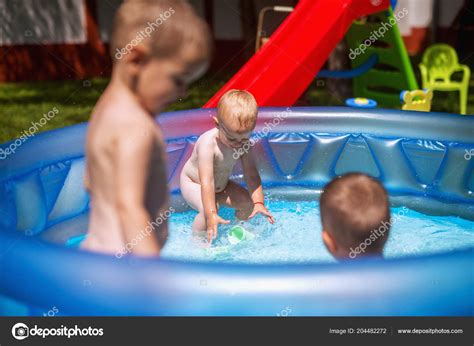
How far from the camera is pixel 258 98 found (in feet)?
13.5

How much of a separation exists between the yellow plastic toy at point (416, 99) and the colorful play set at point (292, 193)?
1cm

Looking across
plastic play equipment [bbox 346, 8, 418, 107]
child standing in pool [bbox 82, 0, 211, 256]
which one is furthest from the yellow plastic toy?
child standing in pool [bbox 82, 0, 211, 256]

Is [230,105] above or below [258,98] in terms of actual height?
above

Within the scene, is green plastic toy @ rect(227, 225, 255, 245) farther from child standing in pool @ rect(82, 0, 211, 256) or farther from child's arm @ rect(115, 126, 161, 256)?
child's arm @ rect(115, 126, 161, 256)

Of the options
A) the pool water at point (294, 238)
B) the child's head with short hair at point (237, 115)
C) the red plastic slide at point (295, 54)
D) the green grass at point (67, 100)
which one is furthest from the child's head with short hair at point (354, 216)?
the green grass at point (67, 100)

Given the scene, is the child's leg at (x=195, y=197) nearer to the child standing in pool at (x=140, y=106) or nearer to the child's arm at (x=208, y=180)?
the child's arm at (x=208, y=180)

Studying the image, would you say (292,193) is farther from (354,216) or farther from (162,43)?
(162,43)

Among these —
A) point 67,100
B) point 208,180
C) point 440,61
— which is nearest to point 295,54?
point 208,180

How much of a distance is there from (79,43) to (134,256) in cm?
761

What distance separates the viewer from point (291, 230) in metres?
3.45

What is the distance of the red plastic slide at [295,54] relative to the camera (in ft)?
13.6

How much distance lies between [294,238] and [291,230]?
106 mm
